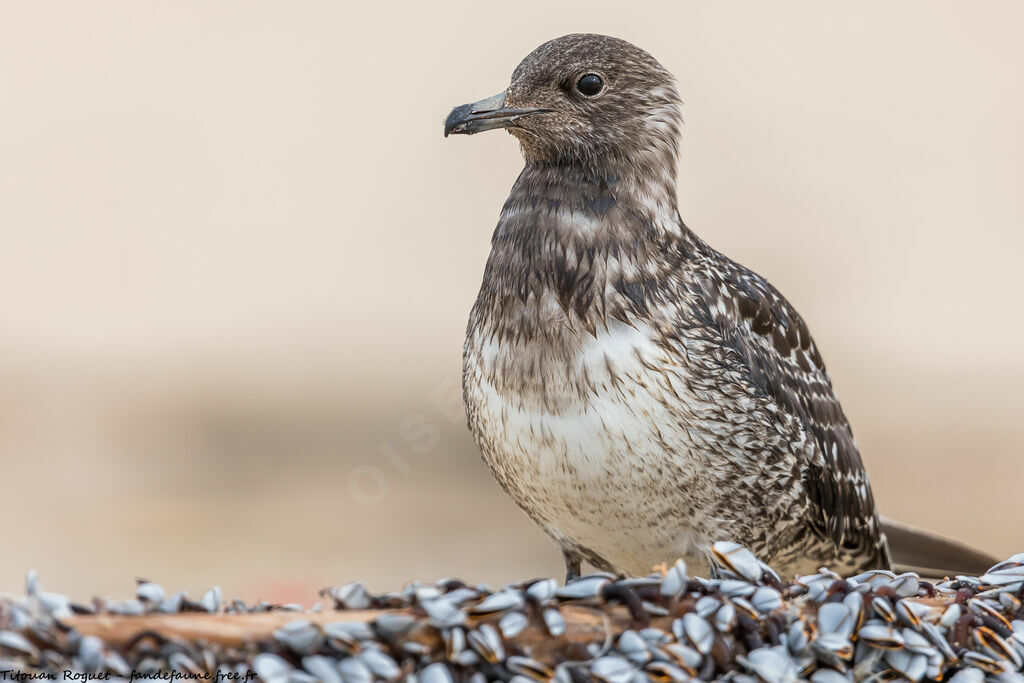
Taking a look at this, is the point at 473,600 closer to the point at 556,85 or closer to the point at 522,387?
the point at 522,387

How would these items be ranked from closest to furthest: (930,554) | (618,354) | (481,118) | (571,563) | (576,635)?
(576,635) → (618,354) → (481,118) → (571,563) → (930,554)

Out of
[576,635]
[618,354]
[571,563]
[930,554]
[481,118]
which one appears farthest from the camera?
[930,554]

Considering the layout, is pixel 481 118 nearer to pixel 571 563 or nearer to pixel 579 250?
pixel 579 250

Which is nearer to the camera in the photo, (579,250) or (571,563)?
(579,250)

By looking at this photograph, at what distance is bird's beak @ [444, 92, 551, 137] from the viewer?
6.58ft

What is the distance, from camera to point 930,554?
2461 mm

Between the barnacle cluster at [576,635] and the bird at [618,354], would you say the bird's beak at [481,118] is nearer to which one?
the bird at [618,354]

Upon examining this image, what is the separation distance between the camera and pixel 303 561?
16.2ft

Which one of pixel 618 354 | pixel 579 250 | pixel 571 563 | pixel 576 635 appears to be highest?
pixel 579 250

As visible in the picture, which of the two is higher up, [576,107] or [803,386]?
Answer: [576,107]

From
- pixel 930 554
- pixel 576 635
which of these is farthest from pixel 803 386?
pixel 576 635

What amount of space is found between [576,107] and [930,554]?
1296mm

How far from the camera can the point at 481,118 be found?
2.02m

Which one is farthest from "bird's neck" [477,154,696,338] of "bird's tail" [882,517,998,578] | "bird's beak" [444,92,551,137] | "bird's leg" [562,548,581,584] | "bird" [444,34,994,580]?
"bird's tail" [882,517,998,578]
